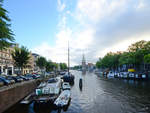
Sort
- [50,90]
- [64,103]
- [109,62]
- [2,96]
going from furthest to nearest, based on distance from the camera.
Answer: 1. [109,62]
2. [50,90]
3. [64,103]
4. [2,96]

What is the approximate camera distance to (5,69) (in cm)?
5547

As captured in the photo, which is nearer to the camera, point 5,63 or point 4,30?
point 4,30

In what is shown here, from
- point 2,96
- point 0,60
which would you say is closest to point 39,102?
point 2,96

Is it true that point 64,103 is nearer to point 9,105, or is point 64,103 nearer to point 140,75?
point 9,105

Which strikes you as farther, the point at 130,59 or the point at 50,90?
the point at 130,59

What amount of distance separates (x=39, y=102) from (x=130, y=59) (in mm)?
49831

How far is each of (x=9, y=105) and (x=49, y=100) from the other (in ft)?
18.7

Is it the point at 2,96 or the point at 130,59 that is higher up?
the point at 130,59

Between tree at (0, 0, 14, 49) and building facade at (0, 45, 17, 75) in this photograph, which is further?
building facade at (0, 45, 17, 75)

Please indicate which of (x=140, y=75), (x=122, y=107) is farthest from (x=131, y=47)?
(x=122, y=107)

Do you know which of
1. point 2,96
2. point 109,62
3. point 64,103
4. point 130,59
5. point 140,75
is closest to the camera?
point 2,96

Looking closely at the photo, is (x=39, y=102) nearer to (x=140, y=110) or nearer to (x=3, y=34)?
(x=3, y=34)

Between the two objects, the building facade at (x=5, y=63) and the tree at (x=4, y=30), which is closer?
the tree at (x=4, y=30)

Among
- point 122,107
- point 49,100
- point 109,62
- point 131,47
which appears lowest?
point 122,107
